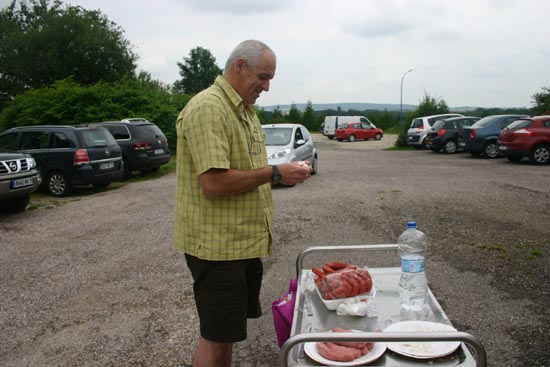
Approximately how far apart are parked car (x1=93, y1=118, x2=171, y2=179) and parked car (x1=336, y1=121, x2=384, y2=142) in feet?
74.5

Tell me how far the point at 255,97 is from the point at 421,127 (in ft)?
75.5

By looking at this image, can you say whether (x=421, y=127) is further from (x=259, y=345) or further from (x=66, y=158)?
(x=259, y=345)

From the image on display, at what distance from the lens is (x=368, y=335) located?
189cm

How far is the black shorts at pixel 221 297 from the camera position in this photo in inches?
93.0

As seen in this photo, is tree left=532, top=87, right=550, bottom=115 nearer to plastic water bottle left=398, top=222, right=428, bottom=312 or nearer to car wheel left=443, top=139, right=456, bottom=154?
car wheel left=443, top=139, right=456, bottom=154

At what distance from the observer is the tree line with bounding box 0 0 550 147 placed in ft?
62.4

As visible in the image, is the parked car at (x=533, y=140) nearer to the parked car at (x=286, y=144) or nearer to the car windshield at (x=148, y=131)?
the parked car at (x=286, y=144)

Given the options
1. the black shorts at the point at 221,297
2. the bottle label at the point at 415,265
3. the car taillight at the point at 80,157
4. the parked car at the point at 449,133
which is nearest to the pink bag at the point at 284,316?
the black shorts at the point at 221,297

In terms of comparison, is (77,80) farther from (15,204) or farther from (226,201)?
(226,201)

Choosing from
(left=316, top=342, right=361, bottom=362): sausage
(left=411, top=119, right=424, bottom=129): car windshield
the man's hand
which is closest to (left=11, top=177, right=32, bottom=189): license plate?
the man's hand

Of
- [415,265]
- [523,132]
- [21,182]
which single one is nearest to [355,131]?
[523,132]

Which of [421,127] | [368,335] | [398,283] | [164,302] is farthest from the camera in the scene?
[421,127]

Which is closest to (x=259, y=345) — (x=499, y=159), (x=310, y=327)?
(x=310, y=327)

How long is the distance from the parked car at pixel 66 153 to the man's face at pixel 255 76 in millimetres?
9668
